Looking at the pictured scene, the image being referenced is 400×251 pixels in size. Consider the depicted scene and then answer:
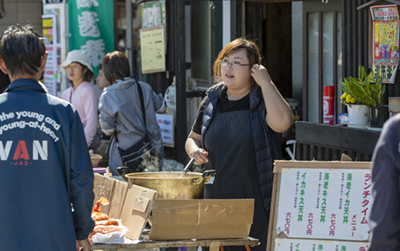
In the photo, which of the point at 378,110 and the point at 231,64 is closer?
the point at 231,64

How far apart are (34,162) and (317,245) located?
60.0 inches

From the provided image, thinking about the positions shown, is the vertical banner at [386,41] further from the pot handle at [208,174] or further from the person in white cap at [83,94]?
the person in white cap at [83,94]

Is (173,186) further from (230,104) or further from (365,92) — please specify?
(365,92)

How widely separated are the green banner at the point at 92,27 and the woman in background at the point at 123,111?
8.93 ft

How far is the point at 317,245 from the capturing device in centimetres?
282

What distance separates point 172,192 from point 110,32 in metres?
5.55

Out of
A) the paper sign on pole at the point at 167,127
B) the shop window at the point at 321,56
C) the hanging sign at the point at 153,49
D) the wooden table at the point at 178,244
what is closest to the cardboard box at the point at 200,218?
the wooden table at the point at 178,244

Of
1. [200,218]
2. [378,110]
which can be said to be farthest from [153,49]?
[200,218]

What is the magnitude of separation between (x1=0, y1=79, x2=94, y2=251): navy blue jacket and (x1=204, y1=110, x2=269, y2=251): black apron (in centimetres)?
116

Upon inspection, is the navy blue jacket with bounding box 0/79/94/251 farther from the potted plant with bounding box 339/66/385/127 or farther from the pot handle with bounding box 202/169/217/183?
the potted plant with bounding box 339/66/385/127

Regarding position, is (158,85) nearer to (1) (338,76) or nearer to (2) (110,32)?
(2) (110,32)

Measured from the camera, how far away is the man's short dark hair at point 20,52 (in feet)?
8.70

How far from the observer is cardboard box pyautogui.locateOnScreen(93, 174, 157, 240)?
311 centimetres

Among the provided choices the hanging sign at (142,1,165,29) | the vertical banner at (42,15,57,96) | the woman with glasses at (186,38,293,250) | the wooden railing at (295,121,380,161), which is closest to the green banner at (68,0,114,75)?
the vertical banner at (42,15,57,96)
